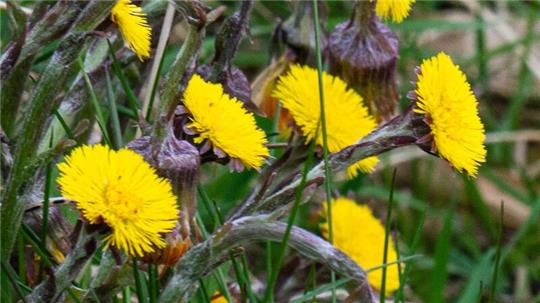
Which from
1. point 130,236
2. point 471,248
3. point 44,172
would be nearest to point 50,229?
point 44,172

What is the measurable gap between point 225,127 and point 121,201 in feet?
0.48

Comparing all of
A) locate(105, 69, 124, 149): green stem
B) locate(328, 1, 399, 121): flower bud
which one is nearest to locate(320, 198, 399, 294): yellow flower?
locate(328, 1, 399, 121): flower bud

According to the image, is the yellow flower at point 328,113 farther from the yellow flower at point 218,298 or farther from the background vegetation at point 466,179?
the background vegetation at point 466,179

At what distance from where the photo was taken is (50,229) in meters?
0.97

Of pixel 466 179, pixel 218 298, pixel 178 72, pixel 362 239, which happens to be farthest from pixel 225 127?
pixel 466 179

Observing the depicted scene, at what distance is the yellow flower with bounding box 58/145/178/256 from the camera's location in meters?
0.76

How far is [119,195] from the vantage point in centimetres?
76

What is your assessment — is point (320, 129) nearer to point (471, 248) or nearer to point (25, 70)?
point (25, 70)

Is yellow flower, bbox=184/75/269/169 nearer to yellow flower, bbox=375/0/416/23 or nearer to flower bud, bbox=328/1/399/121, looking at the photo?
yellow flower, bbox=375/0/416/23

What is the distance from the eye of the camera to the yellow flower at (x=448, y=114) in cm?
89

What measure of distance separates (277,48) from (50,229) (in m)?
0.47

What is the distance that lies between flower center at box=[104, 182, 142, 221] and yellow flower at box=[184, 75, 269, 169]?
0.41 ft

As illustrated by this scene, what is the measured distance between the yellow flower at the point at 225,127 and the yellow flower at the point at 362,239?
14.2 inches

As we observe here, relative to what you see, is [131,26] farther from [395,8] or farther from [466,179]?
[466,179]
